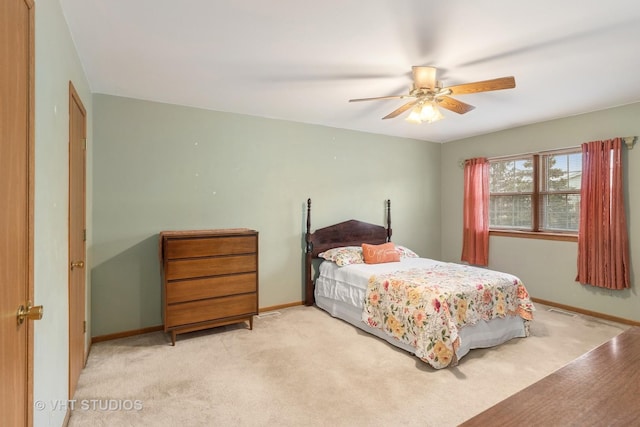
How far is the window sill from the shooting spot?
4.16 m

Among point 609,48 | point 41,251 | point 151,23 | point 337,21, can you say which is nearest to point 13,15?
point 41,251

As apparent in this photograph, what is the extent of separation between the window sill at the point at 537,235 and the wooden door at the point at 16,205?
5.09 meters

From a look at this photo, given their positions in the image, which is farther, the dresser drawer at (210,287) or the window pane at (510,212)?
the window pane at (510,212)

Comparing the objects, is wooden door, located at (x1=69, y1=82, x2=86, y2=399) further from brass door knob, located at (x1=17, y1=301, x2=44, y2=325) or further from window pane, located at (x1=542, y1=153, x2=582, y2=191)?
window pane, located at (x1=542, y1=153, x2=582, y2=191)

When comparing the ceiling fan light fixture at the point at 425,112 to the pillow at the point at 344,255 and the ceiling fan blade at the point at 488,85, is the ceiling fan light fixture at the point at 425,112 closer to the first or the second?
the ceiling fan blade at the point at 488,85

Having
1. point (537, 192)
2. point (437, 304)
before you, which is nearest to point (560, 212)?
point (537, 192)

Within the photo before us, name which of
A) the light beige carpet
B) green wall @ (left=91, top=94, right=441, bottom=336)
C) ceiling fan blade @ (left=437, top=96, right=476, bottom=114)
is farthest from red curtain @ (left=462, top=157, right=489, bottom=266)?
ceiling fan blade @ (left=437, top=96, right=476, bottom=114)

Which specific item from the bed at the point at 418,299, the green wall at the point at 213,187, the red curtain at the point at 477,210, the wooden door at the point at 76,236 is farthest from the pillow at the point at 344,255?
the wooden door at the point at 76,236

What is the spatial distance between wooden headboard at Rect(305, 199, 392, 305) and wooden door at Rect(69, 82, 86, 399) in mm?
2409

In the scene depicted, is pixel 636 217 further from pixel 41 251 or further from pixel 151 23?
pixel 41 251

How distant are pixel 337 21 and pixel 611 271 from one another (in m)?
4.00

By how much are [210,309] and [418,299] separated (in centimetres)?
197

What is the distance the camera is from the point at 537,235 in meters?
4.47

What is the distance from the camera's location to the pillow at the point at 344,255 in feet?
13.4
